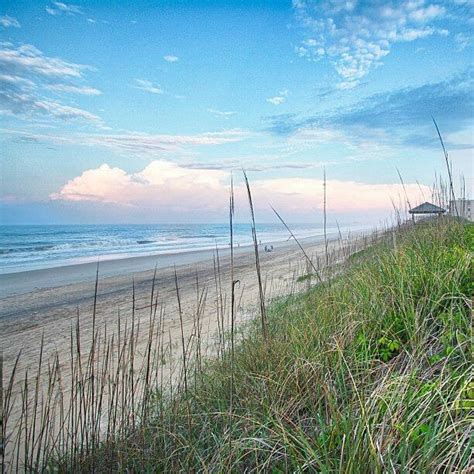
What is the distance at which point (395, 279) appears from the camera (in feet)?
11.5

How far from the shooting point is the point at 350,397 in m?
2.34

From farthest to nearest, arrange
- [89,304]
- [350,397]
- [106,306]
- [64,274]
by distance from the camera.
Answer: [64,274]
[89,304]
[106,306]
[350,397]

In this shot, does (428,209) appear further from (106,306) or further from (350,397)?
(106,306)

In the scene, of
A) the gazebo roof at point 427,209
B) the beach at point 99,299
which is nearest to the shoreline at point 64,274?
the beach at point 99,299

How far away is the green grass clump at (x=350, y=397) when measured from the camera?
5.61 feet

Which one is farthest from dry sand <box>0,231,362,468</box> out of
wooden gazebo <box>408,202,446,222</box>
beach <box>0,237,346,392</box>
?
wooden gazebo <box>408,202,446,222</box>

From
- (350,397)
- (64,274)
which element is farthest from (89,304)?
(350,397)

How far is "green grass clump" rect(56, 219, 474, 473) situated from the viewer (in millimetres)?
1709

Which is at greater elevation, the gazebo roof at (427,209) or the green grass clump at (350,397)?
the gazebo roof at (427,209)

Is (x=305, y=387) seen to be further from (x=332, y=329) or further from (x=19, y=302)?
(x=19, y=302)

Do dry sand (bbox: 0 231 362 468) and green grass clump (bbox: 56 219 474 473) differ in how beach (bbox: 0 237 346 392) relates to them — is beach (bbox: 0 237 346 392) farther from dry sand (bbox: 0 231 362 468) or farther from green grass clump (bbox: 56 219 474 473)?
green grass clump (bbox: 56 219 474 473)

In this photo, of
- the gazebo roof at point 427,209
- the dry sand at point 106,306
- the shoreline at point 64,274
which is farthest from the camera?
the shoreline at point 64,274

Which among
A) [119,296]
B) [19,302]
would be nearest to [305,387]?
[119,296]

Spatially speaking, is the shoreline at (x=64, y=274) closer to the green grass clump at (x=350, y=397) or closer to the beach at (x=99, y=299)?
the beach at (x=99, y=299)
